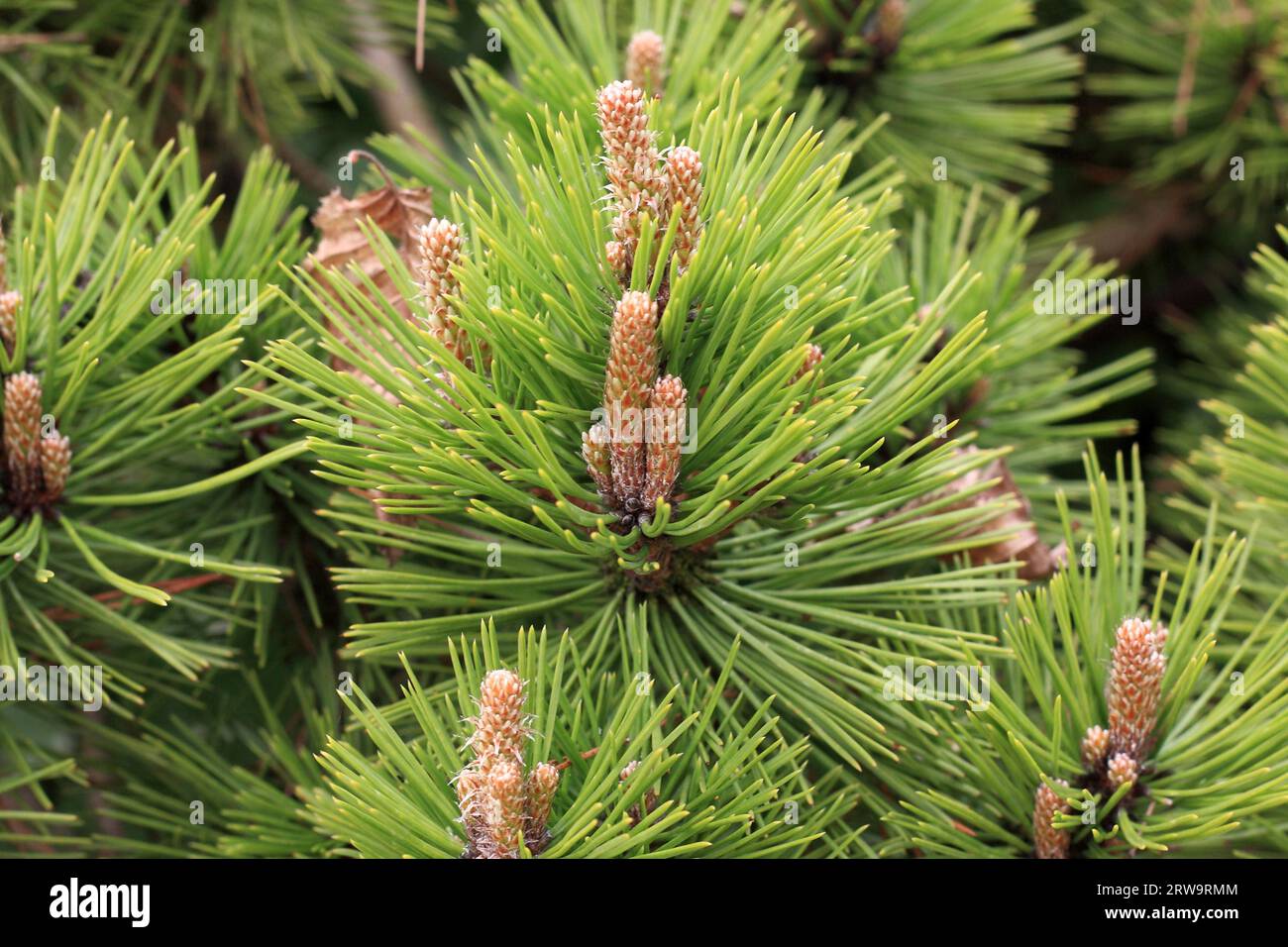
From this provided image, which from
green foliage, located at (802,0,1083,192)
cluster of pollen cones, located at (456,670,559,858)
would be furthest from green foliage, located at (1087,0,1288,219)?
cluster of pollen cones, located at (456,670,559,858)

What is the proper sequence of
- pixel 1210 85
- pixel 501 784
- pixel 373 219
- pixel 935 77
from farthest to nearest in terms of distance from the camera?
pixel 1210 85 < pixel 935 77 < pixel 373 219 < pixel 501 784

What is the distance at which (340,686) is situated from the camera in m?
0.60

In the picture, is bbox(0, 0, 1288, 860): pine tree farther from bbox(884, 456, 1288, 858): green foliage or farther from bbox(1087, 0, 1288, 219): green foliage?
bbox(1087, 0, 1288, 219): green foliage

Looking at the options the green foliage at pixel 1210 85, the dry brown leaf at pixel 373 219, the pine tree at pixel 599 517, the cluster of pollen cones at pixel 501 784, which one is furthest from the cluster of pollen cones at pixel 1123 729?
the green foliage at pixel 1210 85

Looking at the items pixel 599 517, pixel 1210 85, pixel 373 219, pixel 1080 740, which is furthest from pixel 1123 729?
pixel 1210 85

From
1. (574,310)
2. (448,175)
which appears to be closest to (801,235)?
(574,310)

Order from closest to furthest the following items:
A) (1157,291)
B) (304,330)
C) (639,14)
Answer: (304,330) < (639,14) < (1157,291)

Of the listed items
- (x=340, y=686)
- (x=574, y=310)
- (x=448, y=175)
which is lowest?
(x=340, y=686)

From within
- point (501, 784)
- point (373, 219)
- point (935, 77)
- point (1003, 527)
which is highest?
point (935, 77)

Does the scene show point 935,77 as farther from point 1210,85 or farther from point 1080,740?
point 1080,740

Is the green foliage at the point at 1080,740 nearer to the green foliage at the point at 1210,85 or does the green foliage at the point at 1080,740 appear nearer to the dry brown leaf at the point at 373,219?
the dry brown leaf at the point at 373,219

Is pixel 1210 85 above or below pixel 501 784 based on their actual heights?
above
